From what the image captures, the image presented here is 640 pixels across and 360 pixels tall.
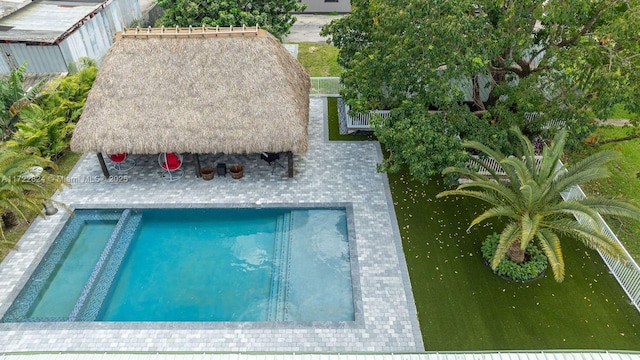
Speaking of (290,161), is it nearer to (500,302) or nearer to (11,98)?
(500,302)

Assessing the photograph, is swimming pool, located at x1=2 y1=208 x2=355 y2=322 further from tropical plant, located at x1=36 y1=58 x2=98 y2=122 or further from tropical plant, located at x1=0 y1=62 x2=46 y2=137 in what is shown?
tropical plant, located at x1=0 y1=62 x2=46 y2=137

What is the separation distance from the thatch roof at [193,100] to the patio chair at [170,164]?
1.16m

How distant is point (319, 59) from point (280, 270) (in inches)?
647

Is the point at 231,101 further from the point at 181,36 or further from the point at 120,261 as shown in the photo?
the point at 120,261

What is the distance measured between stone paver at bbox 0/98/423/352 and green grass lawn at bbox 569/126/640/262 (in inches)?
286

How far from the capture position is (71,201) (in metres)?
14.3

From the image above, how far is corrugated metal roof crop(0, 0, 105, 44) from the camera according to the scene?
18.5m

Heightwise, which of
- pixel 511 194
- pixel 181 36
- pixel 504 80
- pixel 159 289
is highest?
pixel 181 36

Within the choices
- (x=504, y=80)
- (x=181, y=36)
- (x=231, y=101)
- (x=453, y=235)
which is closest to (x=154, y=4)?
(x=181, y=36)

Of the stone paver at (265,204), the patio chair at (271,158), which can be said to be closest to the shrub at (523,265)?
the stone paver at (265,204)

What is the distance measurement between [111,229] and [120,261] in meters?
1.90

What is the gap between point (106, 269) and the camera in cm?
1202

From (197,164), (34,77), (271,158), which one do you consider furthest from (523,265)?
(34,77)

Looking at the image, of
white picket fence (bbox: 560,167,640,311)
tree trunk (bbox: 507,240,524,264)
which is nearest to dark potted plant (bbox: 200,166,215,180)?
tree trunk (bbox: 507,240,524,264)
